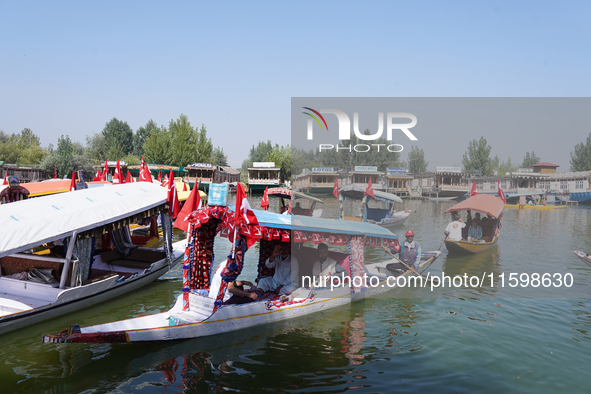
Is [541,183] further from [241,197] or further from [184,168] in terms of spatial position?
[184,168]

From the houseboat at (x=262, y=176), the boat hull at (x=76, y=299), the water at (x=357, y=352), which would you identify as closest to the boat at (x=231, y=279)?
the water at (x=357, y=352)

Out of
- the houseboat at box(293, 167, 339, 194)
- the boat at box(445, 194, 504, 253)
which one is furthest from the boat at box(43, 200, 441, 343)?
the houseboat at box(293, 167, 339, 194)

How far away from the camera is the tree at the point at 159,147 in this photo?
199 ft

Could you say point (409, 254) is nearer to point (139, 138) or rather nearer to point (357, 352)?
point (357, 352)

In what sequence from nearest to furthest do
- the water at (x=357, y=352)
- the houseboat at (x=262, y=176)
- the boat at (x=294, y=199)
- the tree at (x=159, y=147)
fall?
the water at (x=357, y=352) < the boat at (x=294, y=199) < the houseboat at (x=262, y=176) < the tree at (x=159, y=147)

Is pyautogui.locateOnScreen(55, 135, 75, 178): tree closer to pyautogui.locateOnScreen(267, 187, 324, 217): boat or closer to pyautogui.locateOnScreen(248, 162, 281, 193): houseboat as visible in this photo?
pyautogui.locateOnScreen(248, 162, 281, 193): houseboat

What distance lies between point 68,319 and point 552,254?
17.6m

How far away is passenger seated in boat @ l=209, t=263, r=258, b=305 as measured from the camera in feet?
Result: 26.3

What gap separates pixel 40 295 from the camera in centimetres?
866

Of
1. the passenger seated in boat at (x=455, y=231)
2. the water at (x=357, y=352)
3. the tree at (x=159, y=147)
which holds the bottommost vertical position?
the water at (x=357, y=352)

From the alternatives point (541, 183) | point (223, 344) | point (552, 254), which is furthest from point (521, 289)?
point (541, 183)

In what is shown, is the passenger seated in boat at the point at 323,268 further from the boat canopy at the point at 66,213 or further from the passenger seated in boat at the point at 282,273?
the boat canopy at the point at 66,213

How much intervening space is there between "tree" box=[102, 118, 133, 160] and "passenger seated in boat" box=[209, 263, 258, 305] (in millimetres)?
66744

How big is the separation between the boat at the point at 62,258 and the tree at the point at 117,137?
63215 millimetres
